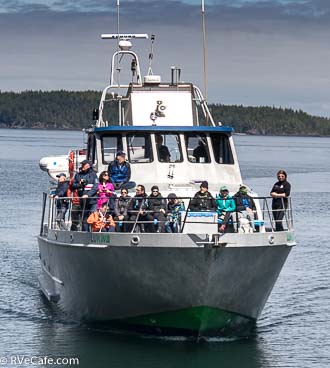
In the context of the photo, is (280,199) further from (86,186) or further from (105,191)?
(86,186)

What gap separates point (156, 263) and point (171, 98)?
24.3ft

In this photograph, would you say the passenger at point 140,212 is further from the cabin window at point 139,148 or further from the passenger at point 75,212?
the cabin window at point 139,148

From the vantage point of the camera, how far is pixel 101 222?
22.1 meters

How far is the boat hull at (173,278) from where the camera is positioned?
69.4 ft

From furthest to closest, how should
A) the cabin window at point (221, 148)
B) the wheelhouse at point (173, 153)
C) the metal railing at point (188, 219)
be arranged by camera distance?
the cabin window at point (221, 148) → the wheelhouse at point (173, 153) → the metal railing at point (188, 219)

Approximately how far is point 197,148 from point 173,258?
5725 mm

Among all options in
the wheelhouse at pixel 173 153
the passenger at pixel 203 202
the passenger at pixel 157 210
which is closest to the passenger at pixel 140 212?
the passenger at pixel 157 210

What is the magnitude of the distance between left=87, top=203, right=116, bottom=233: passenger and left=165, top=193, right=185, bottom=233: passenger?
113 centimetres

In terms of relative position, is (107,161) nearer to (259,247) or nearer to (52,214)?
(52,214)

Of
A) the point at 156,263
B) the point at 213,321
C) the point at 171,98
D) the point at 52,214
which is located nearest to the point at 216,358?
the point at 213,321

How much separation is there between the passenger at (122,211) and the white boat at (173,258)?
0.61m

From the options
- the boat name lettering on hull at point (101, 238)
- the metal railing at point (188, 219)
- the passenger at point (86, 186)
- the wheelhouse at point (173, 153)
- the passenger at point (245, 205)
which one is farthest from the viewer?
the wheelhouse at point (173, 153)

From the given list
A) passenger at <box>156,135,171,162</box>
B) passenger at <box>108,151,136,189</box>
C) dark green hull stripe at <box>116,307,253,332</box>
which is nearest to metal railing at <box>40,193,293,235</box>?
passenger at <box>108,151,136,189</box>

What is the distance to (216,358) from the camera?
21.8 metres
